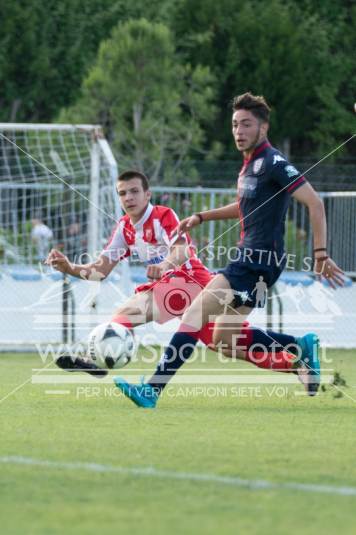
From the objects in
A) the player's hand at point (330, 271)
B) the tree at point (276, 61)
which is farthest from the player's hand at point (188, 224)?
the tree at point (276, 61)

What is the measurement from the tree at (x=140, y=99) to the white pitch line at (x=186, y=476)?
1895 centimetres

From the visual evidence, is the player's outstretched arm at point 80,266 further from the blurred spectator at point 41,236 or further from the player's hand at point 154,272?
the blurred spectator at point 41,236

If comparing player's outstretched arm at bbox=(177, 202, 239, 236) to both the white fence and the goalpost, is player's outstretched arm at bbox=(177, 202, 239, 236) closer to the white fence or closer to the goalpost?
the goalpost

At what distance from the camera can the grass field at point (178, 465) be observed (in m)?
4.54

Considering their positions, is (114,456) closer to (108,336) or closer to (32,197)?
(108,336)

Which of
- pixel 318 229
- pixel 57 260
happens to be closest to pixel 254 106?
Result: pixel 318 229

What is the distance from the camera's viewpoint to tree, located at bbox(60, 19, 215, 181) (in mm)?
25234

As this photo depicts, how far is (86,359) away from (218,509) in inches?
168

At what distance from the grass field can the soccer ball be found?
30cm

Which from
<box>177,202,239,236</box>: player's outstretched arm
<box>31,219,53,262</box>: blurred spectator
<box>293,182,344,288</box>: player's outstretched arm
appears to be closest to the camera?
<box>293,182,344,288</box>: player's outstretched arm

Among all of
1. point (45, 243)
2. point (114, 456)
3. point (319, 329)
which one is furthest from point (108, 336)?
point (45, 243)

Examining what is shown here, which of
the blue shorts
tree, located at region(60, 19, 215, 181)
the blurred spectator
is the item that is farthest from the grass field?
tree, located at region(60, 19, 215, 181)

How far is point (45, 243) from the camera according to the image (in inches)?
745

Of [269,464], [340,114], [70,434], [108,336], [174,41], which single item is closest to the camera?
[269,464]
